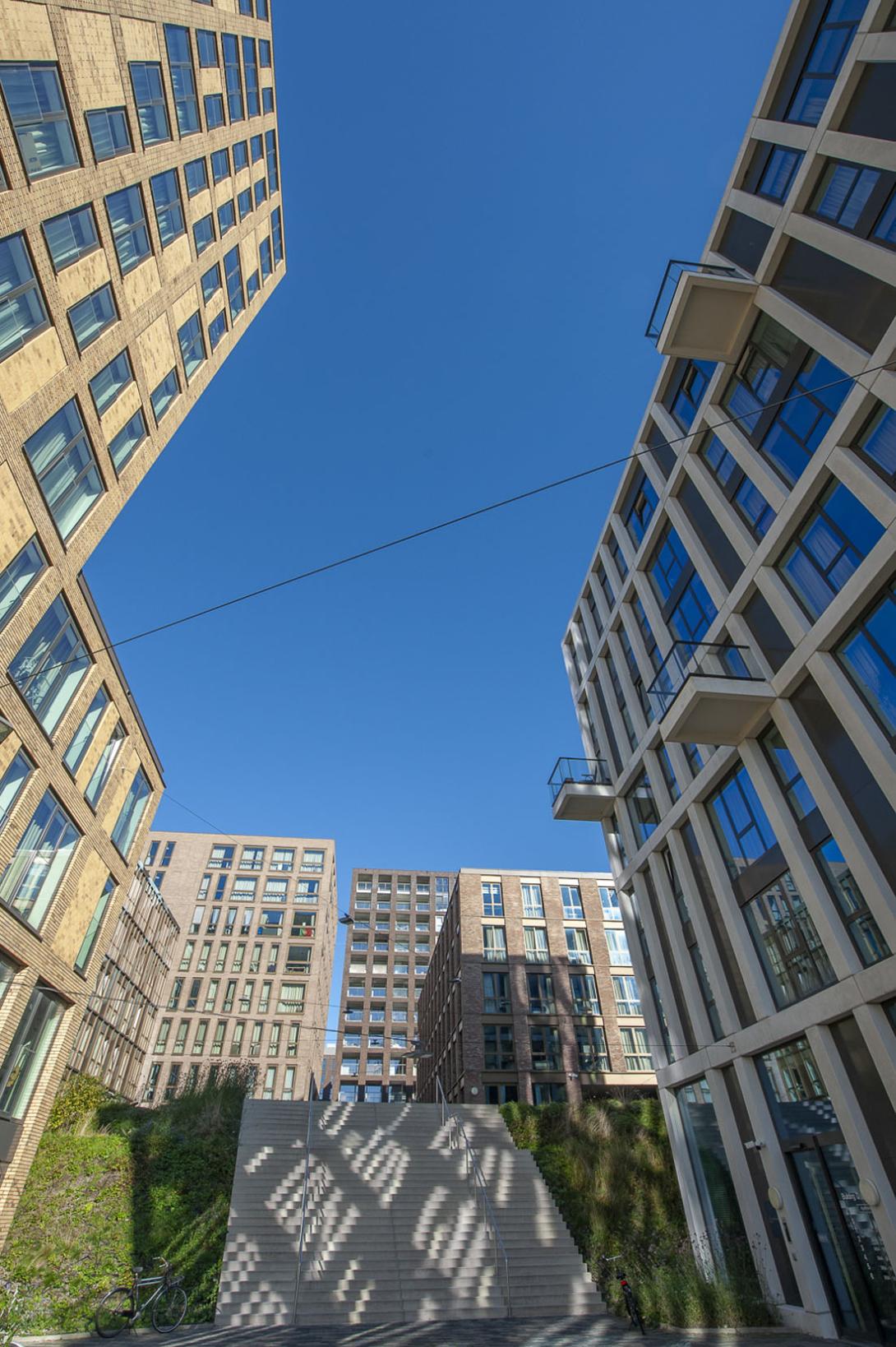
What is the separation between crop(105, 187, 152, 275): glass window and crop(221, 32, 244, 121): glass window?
308 inches

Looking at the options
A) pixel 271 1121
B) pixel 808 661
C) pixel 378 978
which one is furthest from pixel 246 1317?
pixel 378 978

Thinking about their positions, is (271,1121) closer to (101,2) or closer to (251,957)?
(101,2)

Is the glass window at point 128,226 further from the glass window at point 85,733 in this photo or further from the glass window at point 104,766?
the glass window at point 104,766

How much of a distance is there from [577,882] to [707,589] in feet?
110

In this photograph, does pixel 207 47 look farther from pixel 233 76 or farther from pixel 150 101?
pixel 150 101

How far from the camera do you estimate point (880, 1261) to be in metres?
10.8

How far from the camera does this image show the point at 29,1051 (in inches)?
609

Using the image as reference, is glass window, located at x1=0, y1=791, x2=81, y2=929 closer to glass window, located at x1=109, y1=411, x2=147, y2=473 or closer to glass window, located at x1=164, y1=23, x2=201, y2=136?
glass window, located at x1=109, y1=411, x2=147, y2=473

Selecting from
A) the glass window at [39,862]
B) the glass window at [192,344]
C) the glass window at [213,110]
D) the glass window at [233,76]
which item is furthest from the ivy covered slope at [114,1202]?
the glass window at [233,76]

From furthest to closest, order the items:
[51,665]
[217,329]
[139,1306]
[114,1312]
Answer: [217,329]
[51,665]
[139,1306]
[114,1312]

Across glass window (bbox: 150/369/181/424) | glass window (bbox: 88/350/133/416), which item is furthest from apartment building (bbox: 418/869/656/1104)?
glass window (bbox: 88/350/133/416)

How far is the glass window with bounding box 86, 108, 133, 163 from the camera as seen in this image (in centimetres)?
1420

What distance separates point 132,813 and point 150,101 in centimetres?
1881

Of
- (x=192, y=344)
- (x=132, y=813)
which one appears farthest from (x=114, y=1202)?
(x=192, y=344)
